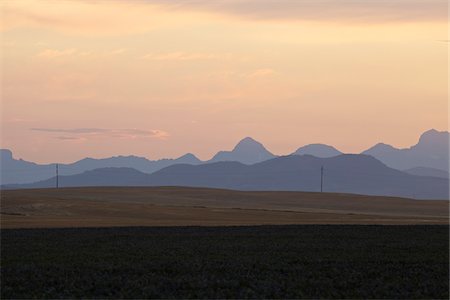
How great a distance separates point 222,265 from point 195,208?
68.5 m

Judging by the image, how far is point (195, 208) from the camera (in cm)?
10606

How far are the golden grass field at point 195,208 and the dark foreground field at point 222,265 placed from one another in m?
20.3

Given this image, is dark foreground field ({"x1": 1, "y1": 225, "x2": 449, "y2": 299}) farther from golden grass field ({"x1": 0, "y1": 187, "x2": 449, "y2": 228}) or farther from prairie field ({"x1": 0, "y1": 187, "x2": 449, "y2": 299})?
golden grass field ({"x1": 0, "y1": 187, "x2": 449, "y2": 228})

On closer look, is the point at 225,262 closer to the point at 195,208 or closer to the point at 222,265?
the point at 222,265

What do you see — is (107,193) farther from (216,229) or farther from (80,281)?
(80,281)

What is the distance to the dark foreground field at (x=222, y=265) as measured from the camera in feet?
100

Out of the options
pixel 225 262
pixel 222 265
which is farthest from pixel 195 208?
pixel 222 265

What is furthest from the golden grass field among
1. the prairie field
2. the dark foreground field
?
the dark foreground field

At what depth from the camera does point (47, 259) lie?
39.8m

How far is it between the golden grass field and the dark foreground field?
66.7 feet

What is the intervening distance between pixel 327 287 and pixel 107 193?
4540 inches

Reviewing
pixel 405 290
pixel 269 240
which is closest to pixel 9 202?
pixel 269 240

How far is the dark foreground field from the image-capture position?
30.5m

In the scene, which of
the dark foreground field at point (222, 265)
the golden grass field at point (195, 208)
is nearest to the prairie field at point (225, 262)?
the dark foreground field at point (222, 265)
